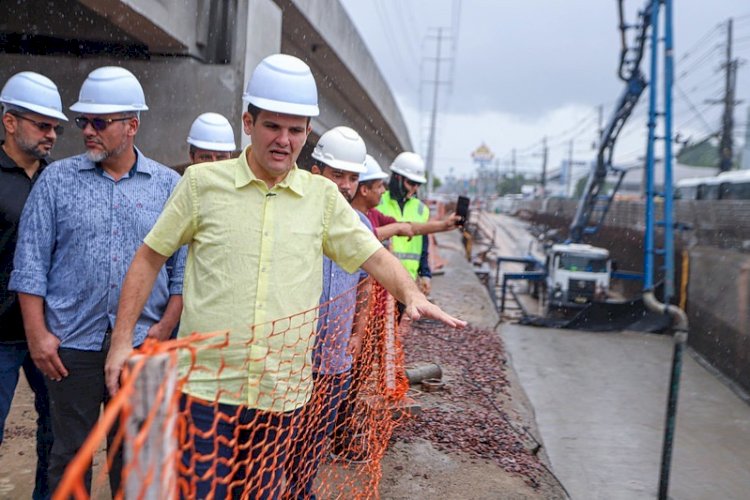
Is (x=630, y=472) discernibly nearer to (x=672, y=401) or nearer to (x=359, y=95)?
(x=672, y=401)

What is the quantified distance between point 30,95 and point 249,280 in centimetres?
164

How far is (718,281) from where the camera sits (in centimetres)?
1377

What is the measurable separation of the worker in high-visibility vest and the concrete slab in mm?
2570

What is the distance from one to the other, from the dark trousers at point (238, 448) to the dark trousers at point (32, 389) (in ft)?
3.67

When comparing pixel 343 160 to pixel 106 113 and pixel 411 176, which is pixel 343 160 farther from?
pixel 411 176

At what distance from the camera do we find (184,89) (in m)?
6.74

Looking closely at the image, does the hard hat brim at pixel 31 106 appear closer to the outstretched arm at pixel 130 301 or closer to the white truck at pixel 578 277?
the outstretched arm at pixel 130 301

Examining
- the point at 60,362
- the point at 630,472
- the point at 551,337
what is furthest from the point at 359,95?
the point at 60,362

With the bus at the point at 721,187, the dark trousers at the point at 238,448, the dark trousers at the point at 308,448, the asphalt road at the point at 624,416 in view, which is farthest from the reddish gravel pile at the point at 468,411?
the bus at the point at 721,187

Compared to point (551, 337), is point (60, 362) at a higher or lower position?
higher

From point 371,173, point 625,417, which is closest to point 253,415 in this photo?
point 371,173

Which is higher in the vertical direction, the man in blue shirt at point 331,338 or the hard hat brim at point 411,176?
the hard hat brim at point 411,176

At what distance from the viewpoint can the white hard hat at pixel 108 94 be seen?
9.52 ft

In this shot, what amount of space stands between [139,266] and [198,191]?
317mm
